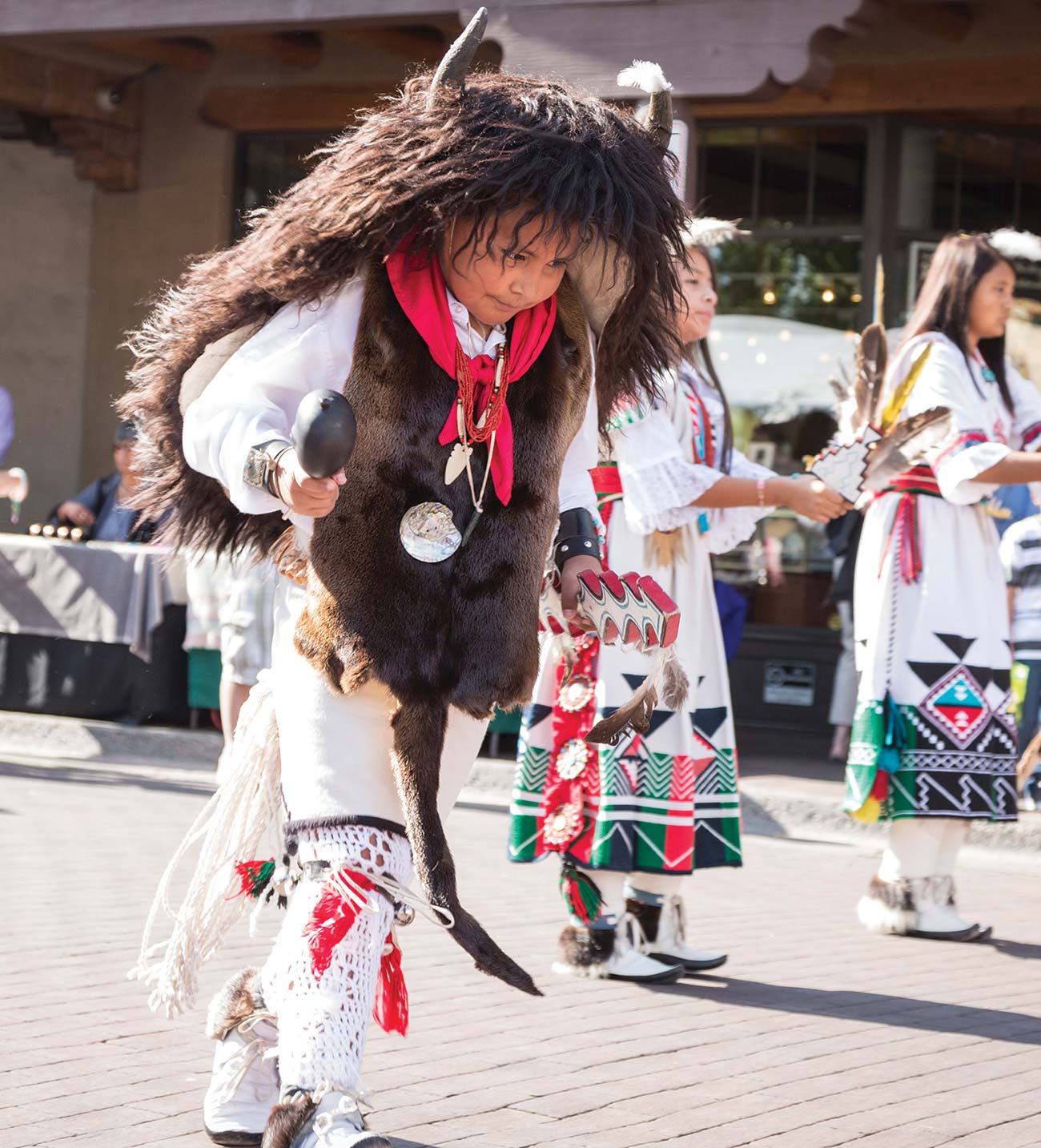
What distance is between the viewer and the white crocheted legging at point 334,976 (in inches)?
109

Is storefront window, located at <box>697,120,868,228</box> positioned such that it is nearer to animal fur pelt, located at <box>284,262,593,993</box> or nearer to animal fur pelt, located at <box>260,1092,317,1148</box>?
animal fur pelt, located at <box>284,262,593,993</box>

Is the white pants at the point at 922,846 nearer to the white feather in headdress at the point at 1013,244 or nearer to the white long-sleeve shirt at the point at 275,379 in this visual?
the white feather in headdress at the point at 1013,244

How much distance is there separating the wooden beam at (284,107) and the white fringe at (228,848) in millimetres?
9909

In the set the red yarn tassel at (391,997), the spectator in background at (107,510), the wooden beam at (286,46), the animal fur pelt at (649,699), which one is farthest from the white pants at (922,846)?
the wooden beam at (286,46)

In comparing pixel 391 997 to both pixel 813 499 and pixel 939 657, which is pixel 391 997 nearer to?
pixel 813 499

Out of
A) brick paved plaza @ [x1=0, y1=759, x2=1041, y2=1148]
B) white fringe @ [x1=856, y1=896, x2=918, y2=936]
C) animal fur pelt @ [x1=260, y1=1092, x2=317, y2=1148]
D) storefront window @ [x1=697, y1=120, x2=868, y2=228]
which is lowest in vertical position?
Result: brick paved plaza @ [x1=0, y1=759, x2=1041, y2=1148]

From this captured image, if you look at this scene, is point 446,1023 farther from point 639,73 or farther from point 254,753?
point 639,73

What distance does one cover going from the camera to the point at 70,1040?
3.88 metres

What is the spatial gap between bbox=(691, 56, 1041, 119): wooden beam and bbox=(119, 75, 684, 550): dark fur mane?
25.9 ft

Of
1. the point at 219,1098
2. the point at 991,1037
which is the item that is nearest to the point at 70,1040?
the point at 219,1098

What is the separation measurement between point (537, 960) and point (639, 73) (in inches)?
101

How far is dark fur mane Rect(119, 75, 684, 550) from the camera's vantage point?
9.35 ft

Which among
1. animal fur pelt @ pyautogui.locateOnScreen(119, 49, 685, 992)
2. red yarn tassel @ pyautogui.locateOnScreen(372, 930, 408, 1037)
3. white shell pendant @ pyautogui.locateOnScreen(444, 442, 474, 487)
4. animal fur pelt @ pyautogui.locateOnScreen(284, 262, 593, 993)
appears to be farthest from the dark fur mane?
red yarn tassel @ pyautogui.locateOnScreen(372, 930, 408, 1037)

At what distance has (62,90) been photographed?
12.3 metres
